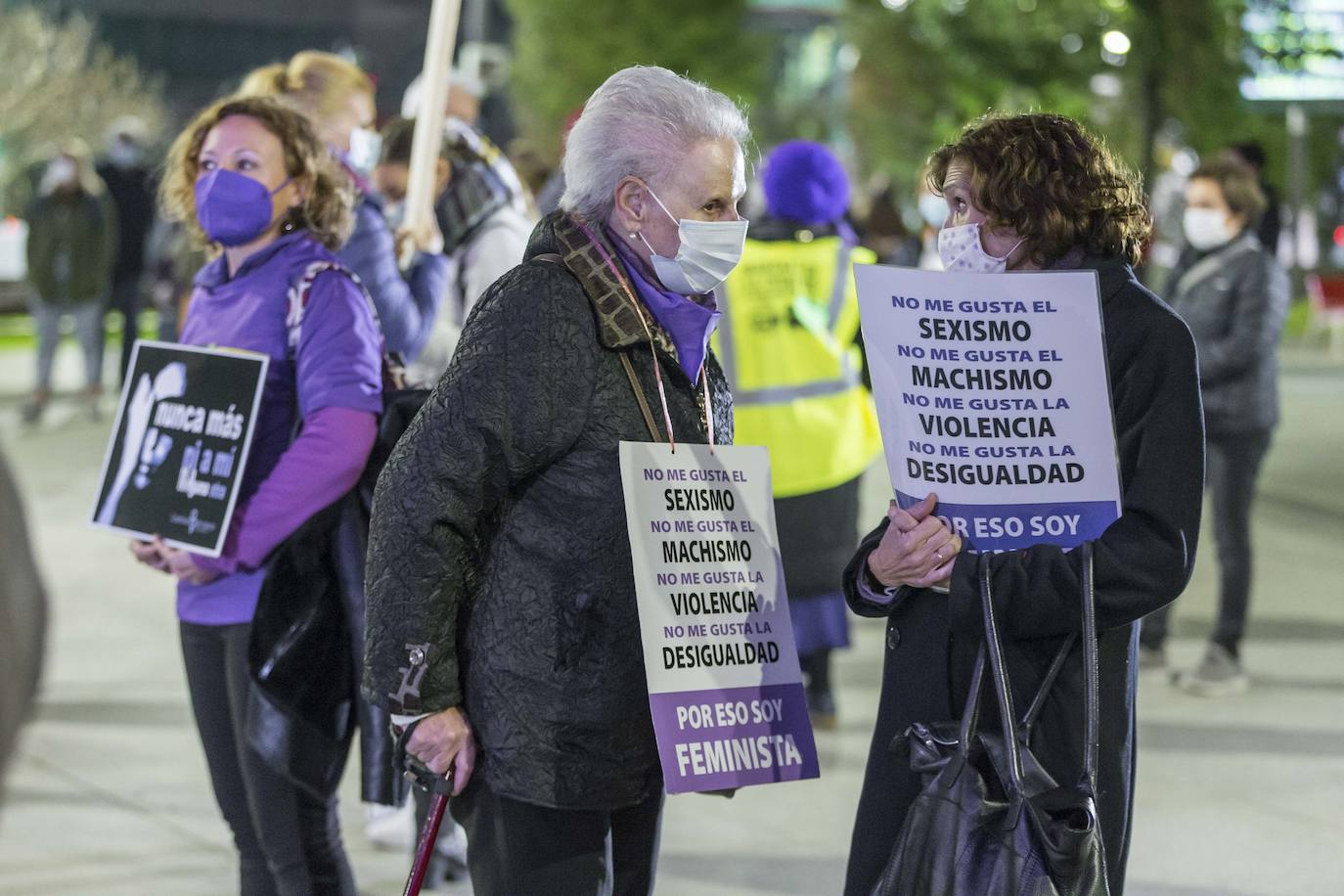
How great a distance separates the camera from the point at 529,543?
2.84 m

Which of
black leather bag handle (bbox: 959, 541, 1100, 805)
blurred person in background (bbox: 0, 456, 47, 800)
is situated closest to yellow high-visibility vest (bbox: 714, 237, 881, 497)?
black leather bag handle (bbox: 959, 541, 1100, 805)

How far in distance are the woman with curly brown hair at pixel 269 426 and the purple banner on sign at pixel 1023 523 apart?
4.62 feet

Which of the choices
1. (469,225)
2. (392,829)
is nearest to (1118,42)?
(469,225)

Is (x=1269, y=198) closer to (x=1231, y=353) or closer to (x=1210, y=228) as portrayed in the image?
(x=1210, y=228)

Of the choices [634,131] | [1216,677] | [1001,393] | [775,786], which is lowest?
[1216,677]

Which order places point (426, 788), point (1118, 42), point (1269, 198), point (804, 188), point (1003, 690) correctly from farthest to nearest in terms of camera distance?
point (1118, 42) → point (1269, 198) → point (804, 188) → point (426, 788) → point (1003, 690)

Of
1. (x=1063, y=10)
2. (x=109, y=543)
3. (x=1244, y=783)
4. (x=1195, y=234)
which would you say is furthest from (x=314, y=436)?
(x=1063, y=10)

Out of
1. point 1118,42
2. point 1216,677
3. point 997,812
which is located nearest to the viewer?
point 997,812

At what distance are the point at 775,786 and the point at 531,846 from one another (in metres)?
3.20

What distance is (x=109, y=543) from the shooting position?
33.7 feet

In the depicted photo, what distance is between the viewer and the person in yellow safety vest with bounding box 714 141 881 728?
646 centimetres

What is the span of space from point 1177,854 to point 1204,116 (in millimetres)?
11356

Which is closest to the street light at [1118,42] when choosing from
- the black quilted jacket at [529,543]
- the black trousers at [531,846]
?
the black quilted jacket at [529,543]

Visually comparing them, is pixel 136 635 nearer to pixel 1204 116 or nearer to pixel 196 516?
pixel 196 516
